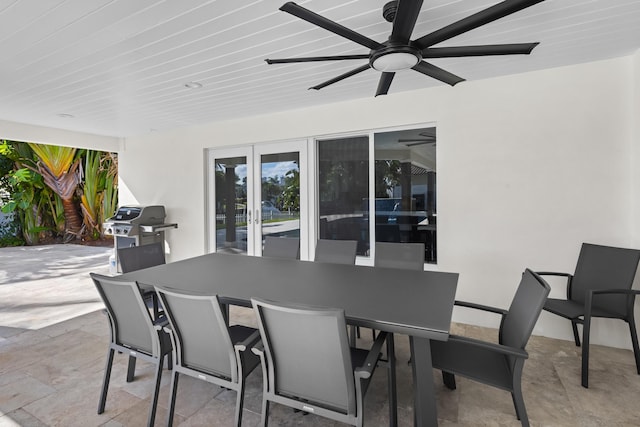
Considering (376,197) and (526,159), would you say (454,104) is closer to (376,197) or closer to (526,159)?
(526,159)

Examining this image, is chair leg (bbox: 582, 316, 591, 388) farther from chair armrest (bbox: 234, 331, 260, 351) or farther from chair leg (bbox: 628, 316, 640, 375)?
chair armrest (bbox: 234, 331, 260, 351)

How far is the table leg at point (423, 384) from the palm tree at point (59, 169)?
9574mm

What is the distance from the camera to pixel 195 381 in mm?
2344

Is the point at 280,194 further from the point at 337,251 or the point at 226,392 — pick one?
the point at 226,392

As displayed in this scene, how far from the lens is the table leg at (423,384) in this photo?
1.53m

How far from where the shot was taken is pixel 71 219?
894cm

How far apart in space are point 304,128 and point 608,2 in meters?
2.99

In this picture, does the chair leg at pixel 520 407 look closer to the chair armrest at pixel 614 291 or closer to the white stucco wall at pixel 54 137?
the chair armrest at pixel 614 291

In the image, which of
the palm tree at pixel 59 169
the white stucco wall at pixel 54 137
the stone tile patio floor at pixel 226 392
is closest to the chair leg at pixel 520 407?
the stone tile patio floor at pixel 226 392

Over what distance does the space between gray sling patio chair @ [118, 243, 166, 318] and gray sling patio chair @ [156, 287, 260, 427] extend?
95 cm

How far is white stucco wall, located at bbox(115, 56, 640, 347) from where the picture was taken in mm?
2822

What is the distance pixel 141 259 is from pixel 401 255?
7.55ft

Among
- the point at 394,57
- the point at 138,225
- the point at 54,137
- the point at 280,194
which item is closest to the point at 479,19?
the point at 394,57

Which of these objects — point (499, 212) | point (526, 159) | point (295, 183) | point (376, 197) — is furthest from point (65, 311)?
point (526, 159)
